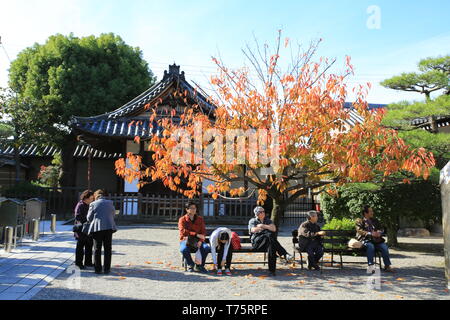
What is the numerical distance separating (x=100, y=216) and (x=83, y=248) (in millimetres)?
1016

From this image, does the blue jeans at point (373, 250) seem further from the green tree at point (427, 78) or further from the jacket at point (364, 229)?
the green tree at point (427, 78)

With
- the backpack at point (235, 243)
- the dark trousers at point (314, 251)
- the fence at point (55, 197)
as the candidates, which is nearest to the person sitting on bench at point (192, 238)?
the backpack at point (235, 243)

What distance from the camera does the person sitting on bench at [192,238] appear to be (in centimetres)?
759

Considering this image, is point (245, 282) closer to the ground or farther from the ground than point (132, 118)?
closer to the ground

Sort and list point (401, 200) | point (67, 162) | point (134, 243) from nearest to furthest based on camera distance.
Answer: point (401, 200)
point (134, 243)
point (67, 162)

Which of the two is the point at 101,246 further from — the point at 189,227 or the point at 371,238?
the point at 371,238

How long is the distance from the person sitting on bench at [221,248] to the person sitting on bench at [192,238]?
8.0 inches

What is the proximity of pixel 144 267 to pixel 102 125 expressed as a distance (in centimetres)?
1133

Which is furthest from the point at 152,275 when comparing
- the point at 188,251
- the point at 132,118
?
the point at 132,118

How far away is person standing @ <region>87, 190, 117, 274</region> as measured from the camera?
282 inches

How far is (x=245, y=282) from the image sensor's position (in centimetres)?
670

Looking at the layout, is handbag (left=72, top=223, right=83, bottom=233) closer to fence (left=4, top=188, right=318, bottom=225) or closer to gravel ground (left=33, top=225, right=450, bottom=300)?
gravel ground (left=33, top=225, right=450, bottom=300)
